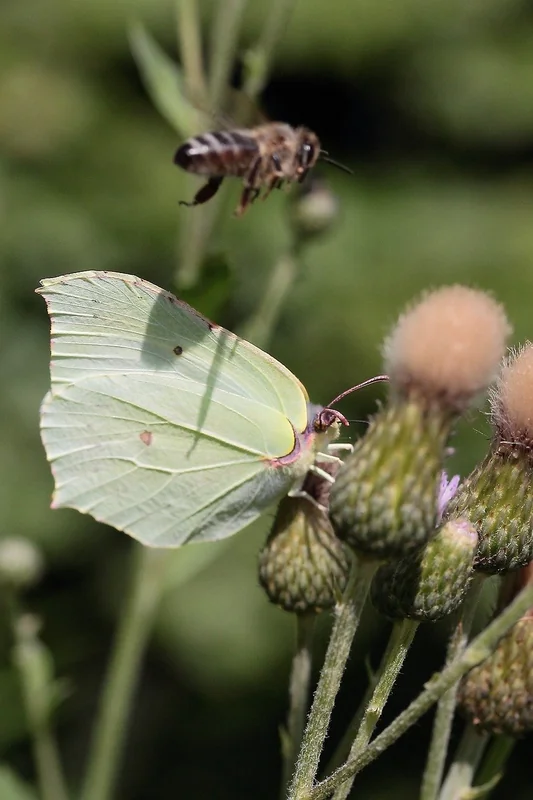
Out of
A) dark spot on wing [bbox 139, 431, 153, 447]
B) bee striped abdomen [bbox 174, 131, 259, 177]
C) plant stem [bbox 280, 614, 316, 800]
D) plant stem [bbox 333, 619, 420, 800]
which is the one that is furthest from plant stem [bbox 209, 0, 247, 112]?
plant stem [bbox 333, 619, 420, 800]

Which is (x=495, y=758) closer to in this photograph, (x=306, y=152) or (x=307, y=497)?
(x=307, y=497)

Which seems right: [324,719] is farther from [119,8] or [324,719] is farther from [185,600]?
[119,8]

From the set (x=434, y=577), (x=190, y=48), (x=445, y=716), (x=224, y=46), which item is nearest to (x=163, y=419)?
(x=434, y=577)

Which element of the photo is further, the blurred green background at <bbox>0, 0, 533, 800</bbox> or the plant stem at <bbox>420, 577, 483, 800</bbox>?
the blurred green background at <bbox>0, 0, 533, 800</bbox>

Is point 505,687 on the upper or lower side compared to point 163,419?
lower

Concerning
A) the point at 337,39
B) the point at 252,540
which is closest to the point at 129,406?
the point at 252,540

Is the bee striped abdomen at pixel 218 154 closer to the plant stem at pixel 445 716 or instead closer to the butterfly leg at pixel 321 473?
the butterfly leg at pixel 321 473

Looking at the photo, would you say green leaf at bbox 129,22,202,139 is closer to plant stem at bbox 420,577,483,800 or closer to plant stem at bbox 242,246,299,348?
plant stem at bbox 242,246,299,348
